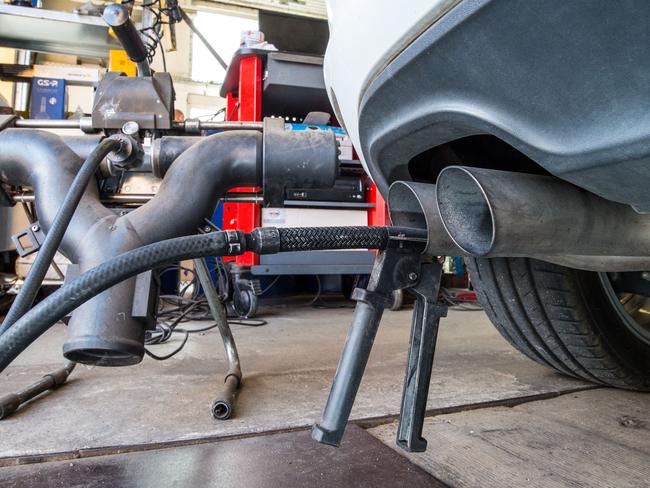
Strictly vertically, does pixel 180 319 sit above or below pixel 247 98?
below

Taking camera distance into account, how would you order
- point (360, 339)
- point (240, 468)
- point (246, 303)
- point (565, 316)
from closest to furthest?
1. point (360, 339)
2. point (240, 468)
3. point (565, 316)
4. point (246, 303)

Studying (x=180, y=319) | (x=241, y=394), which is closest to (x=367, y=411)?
(x=241, y=394)

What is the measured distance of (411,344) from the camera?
585 mm

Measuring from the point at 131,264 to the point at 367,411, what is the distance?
563mm

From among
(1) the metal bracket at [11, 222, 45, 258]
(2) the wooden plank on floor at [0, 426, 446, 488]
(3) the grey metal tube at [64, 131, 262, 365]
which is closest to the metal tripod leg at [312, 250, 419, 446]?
(2) the wooden plank on floor at [0, 426, 446, 488]

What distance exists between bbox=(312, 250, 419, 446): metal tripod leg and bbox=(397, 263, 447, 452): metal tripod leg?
1.7 inches

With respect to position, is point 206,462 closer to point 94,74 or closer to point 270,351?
point 270,351

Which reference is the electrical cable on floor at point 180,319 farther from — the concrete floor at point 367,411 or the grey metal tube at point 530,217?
the grey metal tube at point 530,217

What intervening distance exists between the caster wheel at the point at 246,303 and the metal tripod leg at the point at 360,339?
5.04 ft

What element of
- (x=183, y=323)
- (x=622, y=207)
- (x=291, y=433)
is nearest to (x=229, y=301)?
(x=183, y=323)

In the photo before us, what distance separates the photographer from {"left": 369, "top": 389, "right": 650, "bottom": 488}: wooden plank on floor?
0.60 m

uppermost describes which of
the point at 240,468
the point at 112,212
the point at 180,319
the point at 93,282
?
the point at 112,212

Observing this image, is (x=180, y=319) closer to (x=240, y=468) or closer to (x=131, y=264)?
(x=240, y=468)

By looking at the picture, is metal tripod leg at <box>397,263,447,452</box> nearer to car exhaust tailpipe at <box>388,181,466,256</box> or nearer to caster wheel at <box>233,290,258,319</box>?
car exhaust tailpipe at <box>388,181,466,256</box>
